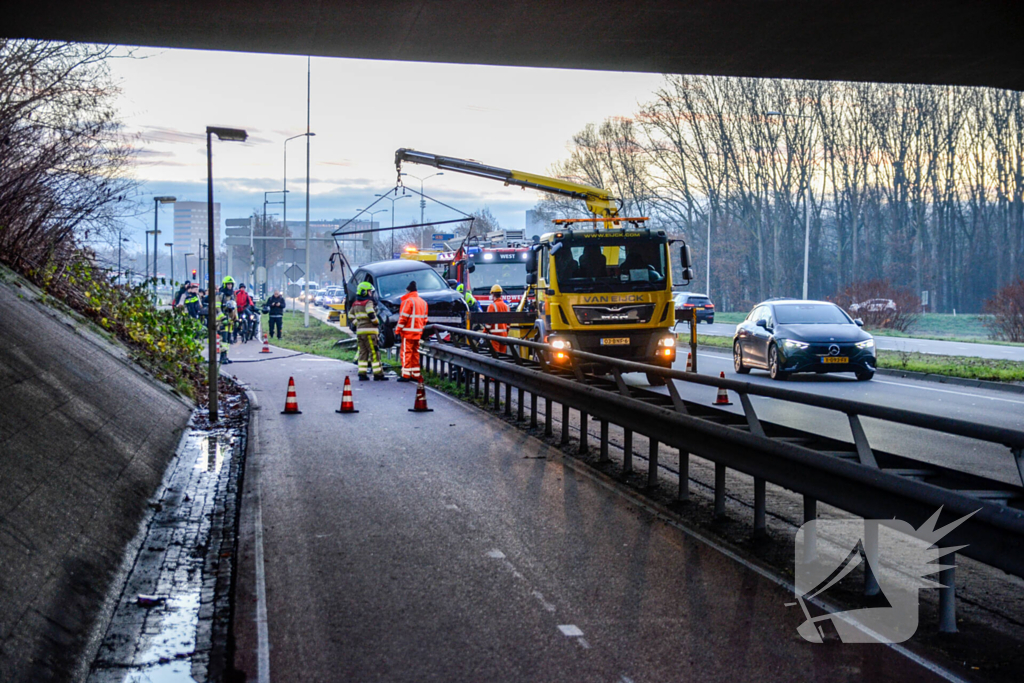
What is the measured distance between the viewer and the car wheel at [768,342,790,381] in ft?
67.4

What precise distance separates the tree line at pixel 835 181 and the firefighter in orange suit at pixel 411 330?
121 feet

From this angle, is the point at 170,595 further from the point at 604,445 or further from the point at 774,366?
the point at 774,366

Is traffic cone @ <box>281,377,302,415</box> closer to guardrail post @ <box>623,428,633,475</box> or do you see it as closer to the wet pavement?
the wet pavement

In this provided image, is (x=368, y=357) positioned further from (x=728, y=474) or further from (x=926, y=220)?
(x=926, y=220)

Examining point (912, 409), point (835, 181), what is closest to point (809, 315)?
point (912, 409)

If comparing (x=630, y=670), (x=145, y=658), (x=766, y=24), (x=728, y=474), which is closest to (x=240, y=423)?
(x=728, y=474)

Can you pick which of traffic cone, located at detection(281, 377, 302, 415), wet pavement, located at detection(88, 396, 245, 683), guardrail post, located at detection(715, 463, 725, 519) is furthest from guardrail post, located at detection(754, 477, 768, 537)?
traffic cone, located at detection(281, 377, 302, 415)

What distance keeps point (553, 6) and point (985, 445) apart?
727 cm

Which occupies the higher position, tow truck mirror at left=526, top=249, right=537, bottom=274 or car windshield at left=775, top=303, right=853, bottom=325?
tow truck mirror at left=526, top=249, right=537, bottom=274

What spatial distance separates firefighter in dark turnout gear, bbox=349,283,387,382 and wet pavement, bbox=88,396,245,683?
962cm

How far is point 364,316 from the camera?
19.9 meters

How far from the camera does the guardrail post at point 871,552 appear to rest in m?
5.72

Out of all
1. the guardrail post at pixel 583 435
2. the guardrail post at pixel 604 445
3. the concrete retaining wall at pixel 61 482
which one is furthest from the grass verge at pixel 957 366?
the concrete retaining wall at pixel 61 482

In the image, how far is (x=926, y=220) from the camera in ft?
218
